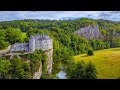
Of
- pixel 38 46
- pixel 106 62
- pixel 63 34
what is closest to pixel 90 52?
pixel 106 62

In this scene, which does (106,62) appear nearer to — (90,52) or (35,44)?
(90,52)

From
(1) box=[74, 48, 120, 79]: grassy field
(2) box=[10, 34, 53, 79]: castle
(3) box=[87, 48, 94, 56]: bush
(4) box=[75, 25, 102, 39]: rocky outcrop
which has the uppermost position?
(4) box=[75, 25, 102, 39]: rocky outcrop

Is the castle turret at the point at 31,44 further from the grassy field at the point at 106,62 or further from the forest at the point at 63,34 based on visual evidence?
the grassy field at the point at 106,62

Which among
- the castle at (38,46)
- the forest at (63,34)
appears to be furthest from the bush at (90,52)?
the castle at (38,46)

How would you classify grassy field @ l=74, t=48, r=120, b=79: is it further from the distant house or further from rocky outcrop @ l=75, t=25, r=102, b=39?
the distant house

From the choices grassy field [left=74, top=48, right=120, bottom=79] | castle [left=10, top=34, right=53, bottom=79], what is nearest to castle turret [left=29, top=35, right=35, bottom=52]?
castle [left=10, top=34, right=53, bottom=79]

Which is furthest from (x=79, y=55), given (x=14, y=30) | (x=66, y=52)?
(x=14, y=30)
